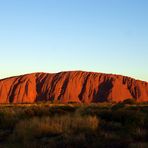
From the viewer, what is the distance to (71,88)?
9006 cm

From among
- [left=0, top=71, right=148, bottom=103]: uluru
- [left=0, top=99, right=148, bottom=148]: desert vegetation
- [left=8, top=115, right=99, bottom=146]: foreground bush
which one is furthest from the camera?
[left=0, top=71, right=148, bottom=103]: uluru

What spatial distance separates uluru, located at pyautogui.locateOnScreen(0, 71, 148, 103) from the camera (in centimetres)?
8794

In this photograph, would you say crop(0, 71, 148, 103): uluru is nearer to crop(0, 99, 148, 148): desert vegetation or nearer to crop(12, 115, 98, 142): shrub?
crop(0, 99, 148, 148): desert vegetation

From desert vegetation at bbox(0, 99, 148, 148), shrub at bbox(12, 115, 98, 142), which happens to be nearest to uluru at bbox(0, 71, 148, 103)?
desert vegetation at bbox(0, 99, 148, 148)

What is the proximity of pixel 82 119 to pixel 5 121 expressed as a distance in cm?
559

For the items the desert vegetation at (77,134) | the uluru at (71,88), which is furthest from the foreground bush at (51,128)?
the uluru at (71,88)

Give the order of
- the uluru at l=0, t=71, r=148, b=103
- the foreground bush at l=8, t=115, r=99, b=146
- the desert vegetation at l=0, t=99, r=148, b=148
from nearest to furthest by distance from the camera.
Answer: the desert vegetation at l=0, t=99, r=148, b=148
the foreground bush at l=8, t=115, r=99, b=146
the uluru at l=0, t=71, r=148, b=103

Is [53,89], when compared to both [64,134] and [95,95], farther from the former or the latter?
[64,134]

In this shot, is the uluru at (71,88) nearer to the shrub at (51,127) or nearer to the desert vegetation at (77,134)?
the desert vegetation at (77,134)

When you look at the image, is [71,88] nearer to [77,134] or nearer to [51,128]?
[51,128]

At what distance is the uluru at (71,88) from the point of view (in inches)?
3462

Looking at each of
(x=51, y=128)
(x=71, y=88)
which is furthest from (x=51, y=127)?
(x=71, y=88)

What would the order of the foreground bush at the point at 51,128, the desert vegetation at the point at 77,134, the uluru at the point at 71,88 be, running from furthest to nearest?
the uluru at the point at 71,88 < the foreground bush at the point at 51,128 < the desert vegetation at the point at 77,134

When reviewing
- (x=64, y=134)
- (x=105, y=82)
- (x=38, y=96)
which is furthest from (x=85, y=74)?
(x=64, y=134)
